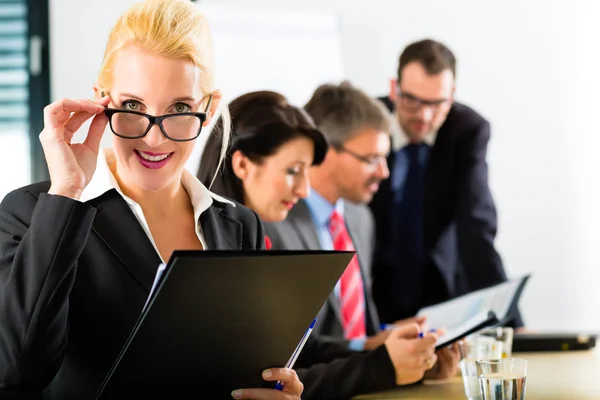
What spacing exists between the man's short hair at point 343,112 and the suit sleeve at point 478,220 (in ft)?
3.08

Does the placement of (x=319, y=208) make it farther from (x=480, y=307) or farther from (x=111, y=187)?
(x=111, y=187)

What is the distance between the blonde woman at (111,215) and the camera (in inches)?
54.5

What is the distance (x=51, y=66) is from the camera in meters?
4.19

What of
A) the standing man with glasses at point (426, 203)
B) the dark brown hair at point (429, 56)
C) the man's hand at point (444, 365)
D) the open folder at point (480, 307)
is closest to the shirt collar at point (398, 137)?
the standing man with glasses at point (426, 203)

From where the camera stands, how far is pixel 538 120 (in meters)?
4.69

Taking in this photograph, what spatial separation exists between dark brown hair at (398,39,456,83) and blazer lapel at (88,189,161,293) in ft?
9.77

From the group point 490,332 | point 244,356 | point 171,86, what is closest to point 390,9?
point 490,332

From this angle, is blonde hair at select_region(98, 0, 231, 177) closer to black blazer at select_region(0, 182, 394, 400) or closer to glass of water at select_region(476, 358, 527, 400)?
black blazer at select_region(0, 182, 394, 400)

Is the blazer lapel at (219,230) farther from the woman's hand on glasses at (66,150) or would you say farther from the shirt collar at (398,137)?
the shirt collar at (398,137)

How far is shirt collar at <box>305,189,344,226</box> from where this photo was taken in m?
3.14

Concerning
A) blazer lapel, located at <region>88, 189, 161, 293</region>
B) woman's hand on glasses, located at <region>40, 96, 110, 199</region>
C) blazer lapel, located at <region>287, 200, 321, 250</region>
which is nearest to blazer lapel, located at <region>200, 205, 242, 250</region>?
blazer lapel, located at <region>88, 189, 161, 293</region>

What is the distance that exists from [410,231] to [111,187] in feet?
9.61

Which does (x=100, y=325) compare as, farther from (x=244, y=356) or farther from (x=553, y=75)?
(x=553, y=75)

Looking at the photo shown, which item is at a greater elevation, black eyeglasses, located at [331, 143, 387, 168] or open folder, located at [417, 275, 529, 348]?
black eyeglasses, located at [331, 143, 387, 168]
